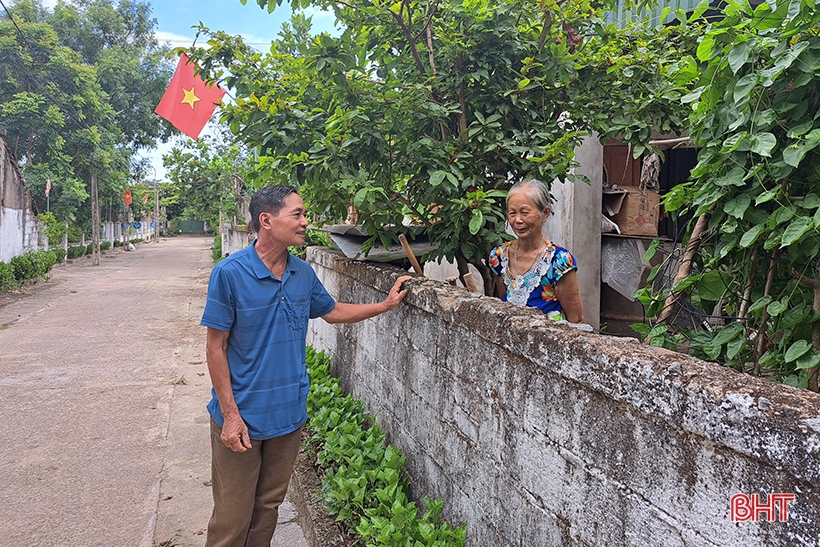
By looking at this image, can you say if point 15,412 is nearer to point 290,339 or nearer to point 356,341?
point 356,341

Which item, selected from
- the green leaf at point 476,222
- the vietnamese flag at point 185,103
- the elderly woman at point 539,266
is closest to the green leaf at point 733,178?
the elderly woman at point 539,266

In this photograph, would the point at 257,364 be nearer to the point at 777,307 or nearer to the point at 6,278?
the point at 777,307

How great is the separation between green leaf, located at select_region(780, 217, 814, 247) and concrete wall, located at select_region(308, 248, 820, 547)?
0.45 meters

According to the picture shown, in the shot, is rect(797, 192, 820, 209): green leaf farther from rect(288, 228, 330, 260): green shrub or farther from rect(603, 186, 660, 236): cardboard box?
rect(288, 228, 330, 260): green shrub

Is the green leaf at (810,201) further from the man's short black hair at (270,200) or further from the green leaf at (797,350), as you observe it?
the man's short black hair at (270,200)

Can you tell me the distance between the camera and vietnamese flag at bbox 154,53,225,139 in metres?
8.01

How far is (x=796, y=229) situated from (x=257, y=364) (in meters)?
2.18

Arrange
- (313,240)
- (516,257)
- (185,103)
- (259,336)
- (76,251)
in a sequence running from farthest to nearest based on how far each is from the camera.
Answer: (76,251)
(313,240)
(185,103)
(516,257)
(259,336)

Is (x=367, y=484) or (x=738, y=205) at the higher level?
(x=738, y=205)

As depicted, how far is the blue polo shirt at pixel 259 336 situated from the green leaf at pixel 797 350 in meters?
2.04

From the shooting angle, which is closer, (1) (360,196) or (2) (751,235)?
(2) (751,235)

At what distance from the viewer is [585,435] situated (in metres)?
1.76

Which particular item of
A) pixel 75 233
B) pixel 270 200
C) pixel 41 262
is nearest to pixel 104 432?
pixel 270 200

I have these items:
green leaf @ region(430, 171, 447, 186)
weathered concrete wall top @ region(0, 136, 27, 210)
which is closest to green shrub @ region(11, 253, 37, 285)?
weathered concrete wall top @ region(0, 136, 27, 210)
